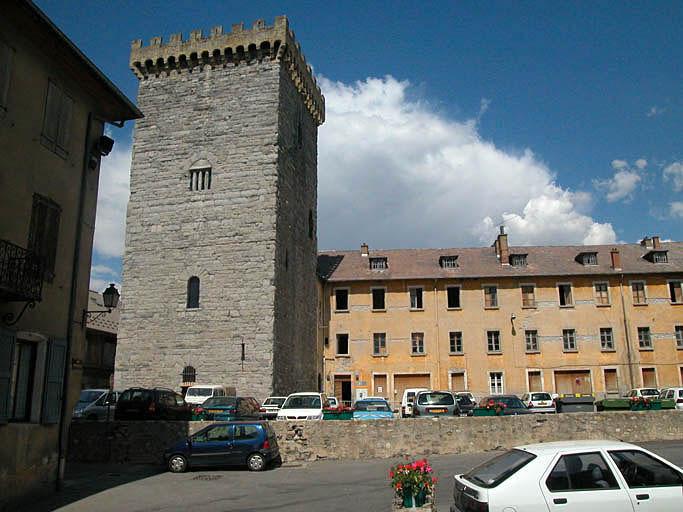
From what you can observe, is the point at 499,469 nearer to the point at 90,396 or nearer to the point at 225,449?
the point at 225,449

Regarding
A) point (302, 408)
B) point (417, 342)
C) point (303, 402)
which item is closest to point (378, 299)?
point (417, 342)

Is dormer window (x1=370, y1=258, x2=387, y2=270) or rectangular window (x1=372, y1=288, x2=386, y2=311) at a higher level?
dormer window (x1=370, y1=258, x2=387, y2=270)

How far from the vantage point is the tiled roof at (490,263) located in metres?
36.0

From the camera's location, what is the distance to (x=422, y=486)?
336 inches

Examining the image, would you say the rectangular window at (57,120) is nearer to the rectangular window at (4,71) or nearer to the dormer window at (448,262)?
the rectangular window at (4,71)

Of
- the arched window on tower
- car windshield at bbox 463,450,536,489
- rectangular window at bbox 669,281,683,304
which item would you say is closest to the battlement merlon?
the arched window on tower

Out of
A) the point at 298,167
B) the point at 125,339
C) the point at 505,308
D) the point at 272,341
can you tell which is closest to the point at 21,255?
the point at 272,341

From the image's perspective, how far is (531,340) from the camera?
115 ft

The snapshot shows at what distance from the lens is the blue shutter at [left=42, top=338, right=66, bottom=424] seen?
39.7ft

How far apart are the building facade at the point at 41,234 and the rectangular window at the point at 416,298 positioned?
81.3ft

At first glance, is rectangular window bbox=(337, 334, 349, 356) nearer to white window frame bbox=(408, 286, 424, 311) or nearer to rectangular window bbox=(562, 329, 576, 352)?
white window frame bbox=(408, 286, 424, 311)

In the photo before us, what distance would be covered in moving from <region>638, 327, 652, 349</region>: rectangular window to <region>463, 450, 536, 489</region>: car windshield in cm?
3120

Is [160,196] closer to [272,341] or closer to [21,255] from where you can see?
[272,341]

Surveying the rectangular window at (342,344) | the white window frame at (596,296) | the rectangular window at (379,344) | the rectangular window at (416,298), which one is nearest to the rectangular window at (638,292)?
the white window frame at (596,296)
